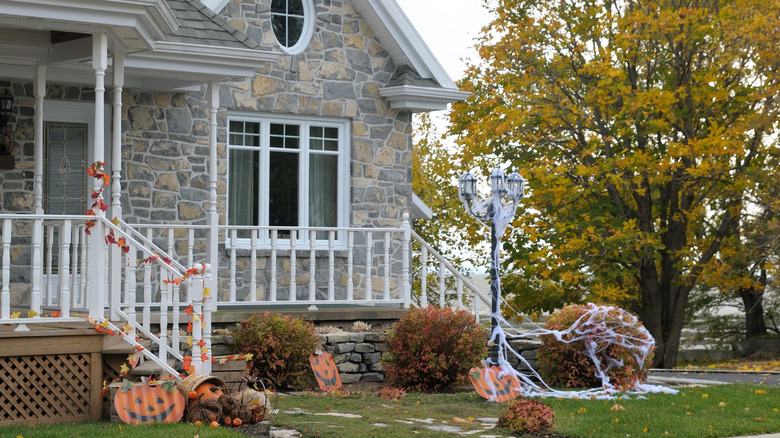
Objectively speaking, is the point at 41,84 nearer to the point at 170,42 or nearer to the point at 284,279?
the point at 170,42

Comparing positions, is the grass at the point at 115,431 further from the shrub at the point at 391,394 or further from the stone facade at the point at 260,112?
the stone facade at the point at 260,112

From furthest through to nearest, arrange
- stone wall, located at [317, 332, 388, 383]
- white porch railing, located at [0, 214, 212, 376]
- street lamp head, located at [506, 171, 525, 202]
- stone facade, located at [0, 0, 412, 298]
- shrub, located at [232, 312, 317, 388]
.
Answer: stone facade, located at [0, 0, 412, 298] → stone wall, located at [317, 332, 388, 383] → street lamp head, located at [506, 171, 525, 202] → shrub, located at [232, 312, 317, 388] → white porch railing, located at [0, 214, 212, 376]

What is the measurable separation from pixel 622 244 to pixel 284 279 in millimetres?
6833

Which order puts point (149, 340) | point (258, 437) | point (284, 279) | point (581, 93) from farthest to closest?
point (581, 93)
point (284, 279)
point (149, 340)
point (258, 437)

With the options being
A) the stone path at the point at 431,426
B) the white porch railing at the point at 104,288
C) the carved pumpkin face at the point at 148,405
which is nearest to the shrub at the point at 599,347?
the stone path at the point at 431,426

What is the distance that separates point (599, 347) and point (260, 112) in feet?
17.4

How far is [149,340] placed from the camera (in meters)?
9.02

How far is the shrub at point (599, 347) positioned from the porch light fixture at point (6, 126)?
6.45m

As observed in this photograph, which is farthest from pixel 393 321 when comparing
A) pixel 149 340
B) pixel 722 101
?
pixel 722 101

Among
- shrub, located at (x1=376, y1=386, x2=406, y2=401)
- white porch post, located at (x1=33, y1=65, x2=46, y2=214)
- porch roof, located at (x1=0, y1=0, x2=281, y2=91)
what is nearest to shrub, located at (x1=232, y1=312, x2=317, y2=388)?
shrub, located at (x1=376, y1=386, x2=406, y2=401)

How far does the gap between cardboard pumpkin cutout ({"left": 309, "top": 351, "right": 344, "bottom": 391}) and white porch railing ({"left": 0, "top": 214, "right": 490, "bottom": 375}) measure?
0.92m

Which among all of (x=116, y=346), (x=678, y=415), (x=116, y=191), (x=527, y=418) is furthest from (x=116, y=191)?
(x=678, y=415)

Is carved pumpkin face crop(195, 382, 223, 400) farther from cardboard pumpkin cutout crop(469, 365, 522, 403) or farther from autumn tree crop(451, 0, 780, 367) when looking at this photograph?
autumn tree crop(451, 0, 780, 367)

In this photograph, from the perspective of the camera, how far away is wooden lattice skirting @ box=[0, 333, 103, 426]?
7.97 m
